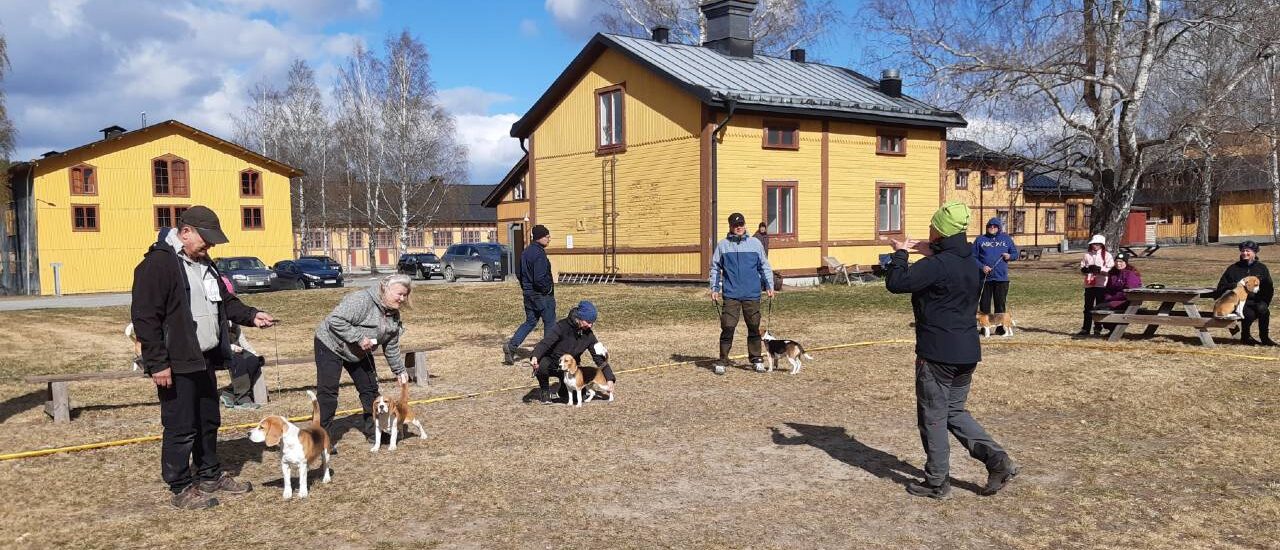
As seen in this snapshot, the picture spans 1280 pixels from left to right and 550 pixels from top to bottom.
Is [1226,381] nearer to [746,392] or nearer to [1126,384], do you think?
[1126,384]

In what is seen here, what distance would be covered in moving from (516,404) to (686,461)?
2.84 meters

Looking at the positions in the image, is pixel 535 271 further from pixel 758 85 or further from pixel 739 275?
pixel 758 85

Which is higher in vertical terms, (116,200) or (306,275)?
(116,200)

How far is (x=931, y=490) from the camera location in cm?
572

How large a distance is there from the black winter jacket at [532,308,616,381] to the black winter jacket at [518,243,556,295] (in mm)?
2530

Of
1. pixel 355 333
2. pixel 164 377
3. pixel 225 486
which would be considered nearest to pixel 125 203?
pixel 355 333

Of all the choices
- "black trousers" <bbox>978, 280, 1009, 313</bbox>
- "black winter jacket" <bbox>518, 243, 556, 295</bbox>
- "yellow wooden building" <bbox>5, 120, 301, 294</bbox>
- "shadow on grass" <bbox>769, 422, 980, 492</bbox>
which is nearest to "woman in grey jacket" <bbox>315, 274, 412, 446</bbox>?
"shadow on grass" <bbox>769, 422, 980, 492</bbox>

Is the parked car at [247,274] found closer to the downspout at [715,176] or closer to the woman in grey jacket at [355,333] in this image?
the downspout at [715,176]

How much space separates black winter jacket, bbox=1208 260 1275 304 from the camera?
37.9 feet

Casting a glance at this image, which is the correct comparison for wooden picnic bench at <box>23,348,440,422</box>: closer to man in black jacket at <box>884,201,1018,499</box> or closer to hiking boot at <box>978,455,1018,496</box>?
man in black jacket at <box>884,201,1018,499</box>

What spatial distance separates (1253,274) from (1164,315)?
3.93 feet

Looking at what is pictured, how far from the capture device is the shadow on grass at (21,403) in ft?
29.3

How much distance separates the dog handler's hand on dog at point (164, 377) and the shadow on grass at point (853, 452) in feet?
15.1

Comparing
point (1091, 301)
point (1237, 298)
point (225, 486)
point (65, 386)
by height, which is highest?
point (1237, 298)
